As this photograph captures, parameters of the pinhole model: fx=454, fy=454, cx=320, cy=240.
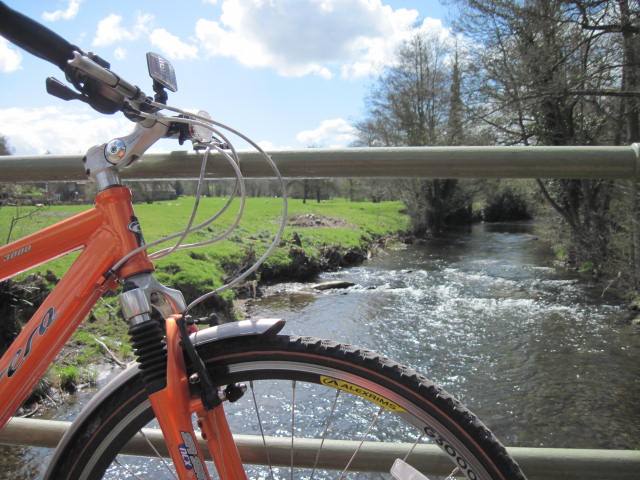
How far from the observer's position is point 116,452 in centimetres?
104

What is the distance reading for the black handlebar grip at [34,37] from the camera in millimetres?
871

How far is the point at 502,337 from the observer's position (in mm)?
7707

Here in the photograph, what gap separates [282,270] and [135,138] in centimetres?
1178

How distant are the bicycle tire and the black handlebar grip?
66cm

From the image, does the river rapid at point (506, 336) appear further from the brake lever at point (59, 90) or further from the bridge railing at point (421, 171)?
the brake lever at point (59, 90)

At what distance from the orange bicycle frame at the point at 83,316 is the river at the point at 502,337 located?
3766mm

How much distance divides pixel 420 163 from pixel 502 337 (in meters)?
7.23

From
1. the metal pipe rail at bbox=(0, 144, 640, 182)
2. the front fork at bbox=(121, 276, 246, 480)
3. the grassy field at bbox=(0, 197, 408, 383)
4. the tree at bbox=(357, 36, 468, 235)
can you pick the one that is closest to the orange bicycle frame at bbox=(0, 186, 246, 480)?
the front fork at bbox=(121, 276, 246, 480)

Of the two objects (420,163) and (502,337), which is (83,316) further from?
(502,337)

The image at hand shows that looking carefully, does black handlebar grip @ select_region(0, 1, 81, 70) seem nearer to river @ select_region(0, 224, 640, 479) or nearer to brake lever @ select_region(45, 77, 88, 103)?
brake lever @ select_region(45, 77, 88, 103)

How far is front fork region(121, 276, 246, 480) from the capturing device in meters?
0.92

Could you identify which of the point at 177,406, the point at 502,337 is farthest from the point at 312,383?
the point at 502,337

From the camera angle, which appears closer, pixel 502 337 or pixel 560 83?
pixel 502 337

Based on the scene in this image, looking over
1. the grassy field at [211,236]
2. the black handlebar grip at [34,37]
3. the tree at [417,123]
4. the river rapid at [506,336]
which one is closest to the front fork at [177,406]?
the grassy field at [211,236]
